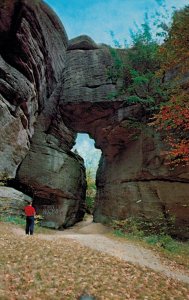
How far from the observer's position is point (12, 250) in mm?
7594

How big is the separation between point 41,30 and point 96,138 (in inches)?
447

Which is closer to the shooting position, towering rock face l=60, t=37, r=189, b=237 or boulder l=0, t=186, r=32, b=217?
boulder l=0, t=186, r=32, b=217

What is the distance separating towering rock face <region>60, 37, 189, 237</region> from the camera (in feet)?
Result: 57.3

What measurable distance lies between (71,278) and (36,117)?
17268 millimetres

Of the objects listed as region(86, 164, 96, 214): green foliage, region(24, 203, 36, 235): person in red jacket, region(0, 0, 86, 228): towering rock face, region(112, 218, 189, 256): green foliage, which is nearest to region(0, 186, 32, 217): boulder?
region(0, 0, 86, 228): towering rock face

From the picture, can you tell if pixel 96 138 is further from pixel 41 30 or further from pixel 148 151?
pixel 41 30

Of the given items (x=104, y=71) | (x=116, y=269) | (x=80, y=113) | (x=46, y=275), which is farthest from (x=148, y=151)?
(x=46, y=275)

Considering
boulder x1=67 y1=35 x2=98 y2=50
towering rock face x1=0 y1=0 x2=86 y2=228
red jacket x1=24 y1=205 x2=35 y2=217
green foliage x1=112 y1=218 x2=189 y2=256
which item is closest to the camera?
red jacket x1=24 y1=205 x2=35 y2=217

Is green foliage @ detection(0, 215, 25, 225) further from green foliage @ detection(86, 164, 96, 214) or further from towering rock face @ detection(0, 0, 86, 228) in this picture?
green foliage @ detection(86, 164, 96, 214)

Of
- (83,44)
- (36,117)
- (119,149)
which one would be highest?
(83,44)

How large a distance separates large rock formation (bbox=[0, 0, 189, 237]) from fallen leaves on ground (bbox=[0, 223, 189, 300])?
9.93m

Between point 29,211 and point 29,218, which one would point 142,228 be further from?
point 29,211

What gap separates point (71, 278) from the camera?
19.9 ft

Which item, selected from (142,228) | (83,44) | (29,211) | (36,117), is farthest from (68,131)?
(29,211)
